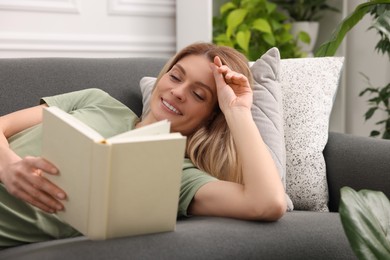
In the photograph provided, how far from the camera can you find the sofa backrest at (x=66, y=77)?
6.44 feet

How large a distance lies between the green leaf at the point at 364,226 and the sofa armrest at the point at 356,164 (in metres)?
0.66

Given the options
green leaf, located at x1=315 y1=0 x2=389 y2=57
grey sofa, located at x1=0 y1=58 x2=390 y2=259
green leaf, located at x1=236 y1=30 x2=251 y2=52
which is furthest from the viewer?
green leaf, located at x1=236 y1=30 x2=251 y2=52

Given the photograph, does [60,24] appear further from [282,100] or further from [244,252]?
[244,252]

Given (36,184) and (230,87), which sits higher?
(230,87)

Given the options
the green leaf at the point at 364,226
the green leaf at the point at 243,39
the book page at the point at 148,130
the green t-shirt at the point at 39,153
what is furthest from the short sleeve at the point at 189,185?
the green leaf at the point at 243,39

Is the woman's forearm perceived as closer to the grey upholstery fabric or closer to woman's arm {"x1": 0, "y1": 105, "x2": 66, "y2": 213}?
the grey upholstery fabric

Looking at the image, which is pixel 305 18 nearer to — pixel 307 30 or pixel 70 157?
pixel 307 30

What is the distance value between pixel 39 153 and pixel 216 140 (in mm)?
405

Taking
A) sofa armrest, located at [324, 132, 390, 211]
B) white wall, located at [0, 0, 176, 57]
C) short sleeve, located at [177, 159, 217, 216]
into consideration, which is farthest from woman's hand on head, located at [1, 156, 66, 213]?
white wall, located at [0, 0, 176, 57]

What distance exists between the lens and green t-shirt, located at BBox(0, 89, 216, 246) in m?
1.60

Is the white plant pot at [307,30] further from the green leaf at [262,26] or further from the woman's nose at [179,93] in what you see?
the woman's nose at [179,93]

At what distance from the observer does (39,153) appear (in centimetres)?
173

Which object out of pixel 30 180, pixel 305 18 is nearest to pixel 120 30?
pixel 305 18

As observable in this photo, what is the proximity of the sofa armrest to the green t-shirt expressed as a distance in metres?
0.49
